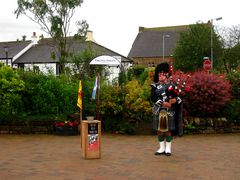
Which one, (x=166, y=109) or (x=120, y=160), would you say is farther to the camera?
(x=166, y=109)

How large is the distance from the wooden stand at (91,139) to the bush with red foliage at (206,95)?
15.7 feet

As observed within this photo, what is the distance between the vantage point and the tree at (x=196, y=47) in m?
46.3

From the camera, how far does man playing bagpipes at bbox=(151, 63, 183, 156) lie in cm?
948

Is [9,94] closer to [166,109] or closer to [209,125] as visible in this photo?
[166,109]

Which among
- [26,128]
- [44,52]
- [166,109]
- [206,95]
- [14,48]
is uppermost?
[14,48]

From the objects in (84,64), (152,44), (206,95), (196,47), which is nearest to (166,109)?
(206,95)

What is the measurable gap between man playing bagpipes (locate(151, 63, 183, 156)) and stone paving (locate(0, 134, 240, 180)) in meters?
0.43

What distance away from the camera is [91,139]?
29.5 feet

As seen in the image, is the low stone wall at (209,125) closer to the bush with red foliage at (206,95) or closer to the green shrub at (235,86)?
the bush with red foliage at (206,95)

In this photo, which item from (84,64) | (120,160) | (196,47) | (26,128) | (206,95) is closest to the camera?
(120,160)

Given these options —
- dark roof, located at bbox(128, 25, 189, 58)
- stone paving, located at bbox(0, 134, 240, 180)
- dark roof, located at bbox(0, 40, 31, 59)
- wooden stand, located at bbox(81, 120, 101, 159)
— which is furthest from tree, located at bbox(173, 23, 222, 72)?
wooden stand, located at bbox(81, 120, 101, 159)

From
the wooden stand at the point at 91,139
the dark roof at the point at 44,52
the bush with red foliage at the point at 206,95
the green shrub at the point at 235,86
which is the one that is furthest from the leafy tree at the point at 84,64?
the dark roof at the point at 44,52

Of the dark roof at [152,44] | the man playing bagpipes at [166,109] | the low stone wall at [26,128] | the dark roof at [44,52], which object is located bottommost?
the low stone wall at [26,128]

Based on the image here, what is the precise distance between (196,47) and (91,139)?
38.5 metres
